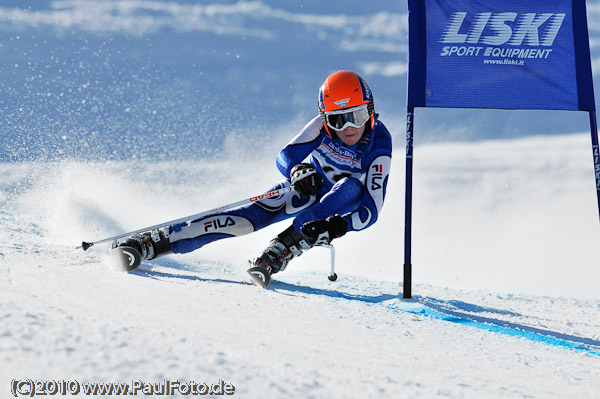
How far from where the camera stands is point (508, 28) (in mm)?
4773

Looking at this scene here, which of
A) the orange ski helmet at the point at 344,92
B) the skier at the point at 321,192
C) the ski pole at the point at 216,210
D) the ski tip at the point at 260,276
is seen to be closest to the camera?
the ski tip at the point at 260,276

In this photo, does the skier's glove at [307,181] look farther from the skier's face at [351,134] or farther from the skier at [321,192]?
the skier's face at [351,134]

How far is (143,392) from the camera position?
69.3 inches

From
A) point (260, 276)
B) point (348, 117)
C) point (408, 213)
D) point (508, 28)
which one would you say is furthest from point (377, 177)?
point (508, 28)

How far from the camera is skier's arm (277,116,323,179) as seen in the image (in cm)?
495

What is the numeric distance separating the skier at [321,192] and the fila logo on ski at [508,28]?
904 millimetres

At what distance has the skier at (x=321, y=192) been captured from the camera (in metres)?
4.52

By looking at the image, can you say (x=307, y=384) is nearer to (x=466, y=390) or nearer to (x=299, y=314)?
(x=466, y=390)

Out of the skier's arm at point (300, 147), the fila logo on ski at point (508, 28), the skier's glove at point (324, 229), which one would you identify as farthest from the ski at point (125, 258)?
the fila logo on ski at point (508, 28)

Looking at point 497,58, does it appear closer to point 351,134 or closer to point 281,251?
point 351,134

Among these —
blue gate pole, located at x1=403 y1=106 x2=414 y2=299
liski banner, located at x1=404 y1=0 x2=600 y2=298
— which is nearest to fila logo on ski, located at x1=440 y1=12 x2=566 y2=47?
liski banner, located at x1=404 y1=0 x2=600 y2=298

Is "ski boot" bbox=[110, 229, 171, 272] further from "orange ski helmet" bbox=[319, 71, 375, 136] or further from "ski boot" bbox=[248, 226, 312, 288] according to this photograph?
"orange ski helmet" bbox=[319, 71, 375, 136]

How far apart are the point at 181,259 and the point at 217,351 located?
353 centimetres

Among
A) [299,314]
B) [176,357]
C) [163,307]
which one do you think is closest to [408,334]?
[299,314]
